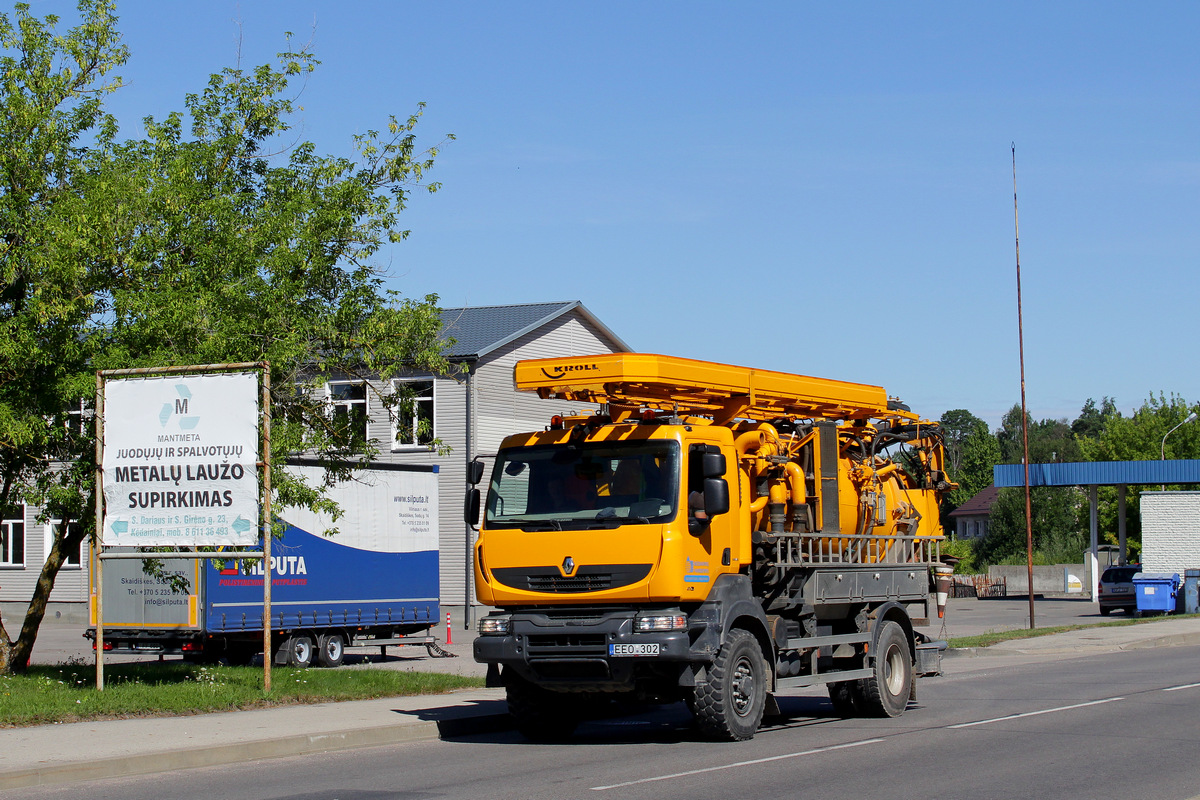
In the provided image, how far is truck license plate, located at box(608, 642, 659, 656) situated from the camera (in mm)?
11906

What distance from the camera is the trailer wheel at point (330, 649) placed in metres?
24.9

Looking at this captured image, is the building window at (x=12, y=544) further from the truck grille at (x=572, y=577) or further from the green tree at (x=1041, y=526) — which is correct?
the green tree at (x=1041, y=526)

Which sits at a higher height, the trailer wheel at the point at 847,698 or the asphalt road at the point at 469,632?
the trailer wheel at the point at 847,698

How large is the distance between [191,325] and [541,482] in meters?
5.49

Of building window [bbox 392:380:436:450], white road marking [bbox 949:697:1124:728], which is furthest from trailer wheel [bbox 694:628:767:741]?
building window [bbox 392:380:436:450]

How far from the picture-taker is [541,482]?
12875 mm

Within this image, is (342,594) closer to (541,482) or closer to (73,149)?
(73,149)

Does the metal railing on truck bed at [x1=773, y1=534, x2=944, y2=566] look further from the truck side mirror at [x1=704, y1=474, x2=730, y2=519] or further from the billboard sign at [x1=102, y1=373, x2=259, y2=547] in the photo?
the billboard sign at [x1=102, y1=373, x2=259, y2=547]

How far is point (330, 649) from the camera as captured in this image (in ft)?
82.7

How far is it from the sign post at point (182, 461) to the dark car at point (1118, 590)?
3419 cm

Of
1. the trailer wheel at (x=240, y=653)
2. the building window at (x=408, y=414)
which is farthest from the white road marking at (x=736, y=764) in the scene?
the trailer wheel at (x=240, y=653)

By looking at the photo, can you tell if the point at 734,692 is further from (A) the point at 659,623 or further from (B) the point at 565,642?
(B) the point at 565,642

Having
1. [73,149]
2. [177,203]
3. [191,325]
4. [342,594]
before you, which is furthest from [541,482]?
[342,594]

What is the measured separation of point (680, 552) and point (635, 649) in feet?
3.13
